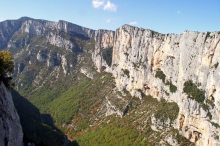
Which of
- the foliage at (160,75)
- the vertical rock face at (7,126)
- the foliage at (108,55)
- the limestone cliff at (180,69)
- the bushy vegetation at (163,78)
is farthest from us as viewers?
the foliage at (108,55)

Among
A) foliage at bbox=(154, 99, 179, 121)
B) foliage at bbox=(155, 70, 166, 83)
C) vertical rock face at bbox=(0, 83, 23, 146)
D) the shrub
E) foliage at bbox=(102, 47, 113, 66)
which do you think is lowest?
foliage at bbox=(154, 99, 179, 121)

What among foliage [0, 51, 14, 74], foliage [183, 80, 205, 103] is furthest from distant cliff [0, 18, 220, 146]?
foliage [0, 51, 14, 74]

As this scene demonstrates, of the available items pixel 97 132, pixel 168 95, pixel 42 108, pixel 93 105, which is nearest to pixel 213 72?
pixel 168 95

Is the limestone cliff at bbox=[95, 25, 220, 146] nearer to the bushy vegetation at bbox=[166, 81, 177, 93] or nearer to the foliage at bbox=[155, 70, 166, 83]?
the bushy vegetation at bbox=[166, 81, 177, 93]

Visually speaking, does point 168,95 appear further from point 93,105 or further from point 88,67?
point 88,67

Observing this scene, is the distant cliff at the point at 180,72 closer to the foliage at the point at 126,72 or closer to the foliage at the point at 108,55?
the foliage at the point at 126,72

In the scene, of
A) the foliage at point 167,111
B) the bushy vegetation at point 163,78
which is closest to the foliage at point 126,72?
the bushy vegetation at point 163,78
